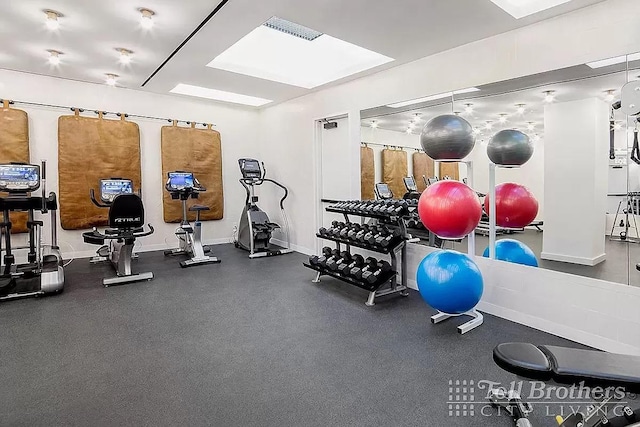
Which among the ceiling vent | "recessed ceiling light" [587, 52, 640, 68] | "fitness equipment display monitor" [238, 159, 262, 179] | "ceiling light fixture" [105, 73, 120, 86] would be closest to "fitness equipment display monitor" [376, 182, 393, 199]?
the ceiling vent

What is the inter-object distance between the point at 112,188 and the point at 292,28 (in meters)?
3.75

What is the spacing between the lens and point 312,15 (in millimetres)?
3510

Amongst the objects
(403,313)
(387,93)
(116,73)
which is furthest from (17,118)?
(403,313)

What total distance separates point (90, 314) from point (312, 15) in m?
3.76

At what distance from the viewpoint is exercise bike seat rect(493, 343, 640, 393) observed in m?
1.31

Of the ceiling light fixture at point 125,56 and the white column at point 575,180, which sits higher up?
the ceiling light fixture at point 125,56

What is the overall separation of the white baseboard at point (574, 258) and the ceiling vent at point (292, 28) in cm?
352

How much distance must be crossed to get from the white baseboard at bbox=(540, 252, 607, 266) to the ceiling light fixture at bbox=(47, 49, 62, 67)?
20.6 feet

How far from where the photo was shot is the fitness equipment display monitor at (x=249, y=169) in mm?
6785

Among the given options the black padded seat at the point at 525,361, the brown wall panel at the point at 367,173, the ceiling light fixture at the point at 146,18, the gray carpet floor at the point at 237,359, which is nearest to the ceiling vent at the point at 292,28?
the ceiling light fixture at the point at 146,18

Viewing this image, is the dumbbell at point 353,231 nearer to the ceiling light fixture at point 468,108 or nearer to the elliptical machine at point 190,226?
the ceiling light fixture at point 468,108

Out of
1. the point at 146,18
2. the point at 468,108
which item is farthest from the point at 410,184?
the point at 146,18

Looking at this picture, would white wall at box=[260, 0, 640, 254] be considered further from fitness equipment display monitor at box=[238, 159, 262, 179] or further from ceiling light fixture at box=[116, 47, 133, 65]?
ceiling light fixture at box=[116, 47, 133, 65]

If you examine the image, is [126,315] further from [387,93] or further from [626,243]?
[626,243]
